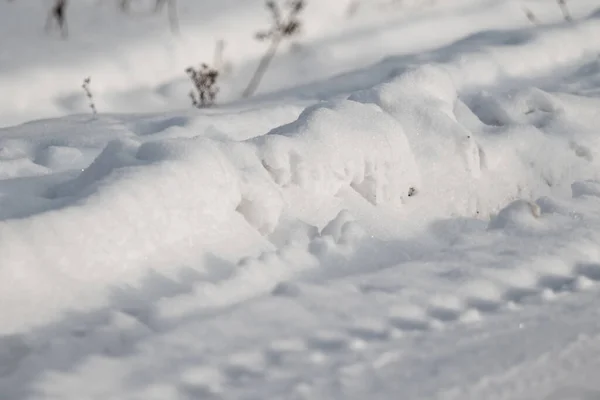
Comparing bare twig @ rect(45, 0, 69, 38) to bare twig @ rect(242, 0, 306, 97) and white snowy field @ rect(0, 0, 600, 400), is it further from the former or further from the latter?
white snowy field @ rect(0, 0, 600, 400)

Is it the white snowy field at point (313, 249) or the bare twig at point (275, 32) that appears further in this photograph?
the bare twig at point (275, 32)

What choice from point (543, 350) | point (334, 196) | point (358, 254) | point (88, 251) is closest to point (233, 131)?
point (334, 196)

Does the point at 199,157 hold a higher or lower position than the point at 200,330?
higher

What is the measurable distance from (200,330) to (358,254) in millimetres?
684

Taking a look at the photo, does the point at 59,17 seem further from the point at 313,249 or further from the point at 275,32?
the point at 313,249

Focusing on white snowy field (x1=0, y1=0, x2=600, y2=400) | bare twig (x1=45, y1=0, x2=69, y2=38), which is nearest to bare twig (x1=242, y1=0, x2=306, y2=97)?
bare twig (x1=45, y1=0, x2=69, y2=38)

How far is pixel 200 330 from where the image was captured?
87.5 inches

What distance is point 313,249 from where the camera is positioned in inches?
107

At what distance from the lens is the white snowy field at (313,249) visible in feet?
6.88

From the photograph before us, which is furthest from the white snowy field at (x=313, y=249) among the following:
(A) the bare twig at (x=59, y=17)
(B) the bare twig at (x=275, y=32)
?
(A) the bare twig at (x=59, y=17)

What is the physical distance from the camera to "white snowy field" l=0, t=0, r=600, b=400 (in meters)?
2.10

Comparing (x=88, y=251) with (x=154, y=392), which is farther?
(x=88, y=251)

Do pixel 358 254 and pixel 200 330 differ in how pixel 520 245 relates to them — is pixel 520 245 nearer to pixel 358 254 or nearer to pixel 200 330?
pixel 358 254

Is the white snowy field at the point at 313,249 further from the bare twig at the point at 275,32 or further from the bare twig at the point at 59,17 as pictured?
the bare twig at the point at 59,17
